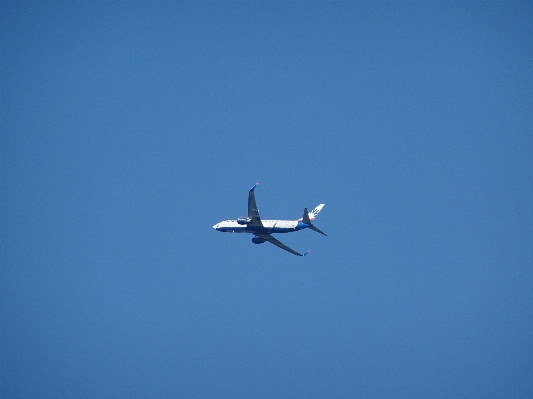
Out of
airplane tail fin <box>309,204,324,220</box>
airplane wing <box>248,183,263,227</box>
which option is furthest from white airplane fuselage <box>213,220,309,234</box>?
airplane tail fin <box>309,204,324,220</box>

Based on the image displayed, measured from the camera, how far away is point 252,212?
4163 inches

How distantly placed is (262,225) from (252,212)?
124 inches

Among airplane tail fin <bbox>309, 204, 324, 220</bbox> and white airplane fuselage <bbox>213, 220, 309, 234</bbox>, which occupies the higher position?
airplane tail fin <bbox>309, 204, 324, 220</bbox>

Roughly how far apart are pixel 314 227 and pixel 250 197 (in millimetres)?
11237

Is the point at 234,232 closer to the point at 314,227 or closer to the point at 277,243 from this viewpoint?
the point at 277,243

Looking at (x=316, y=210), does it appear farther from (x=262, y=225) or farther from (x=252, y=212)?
(x=252, y=212)

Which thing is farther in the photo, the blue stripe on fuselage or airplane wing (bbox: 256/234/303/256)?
airplane wing (bbox: 256/234/303/256)

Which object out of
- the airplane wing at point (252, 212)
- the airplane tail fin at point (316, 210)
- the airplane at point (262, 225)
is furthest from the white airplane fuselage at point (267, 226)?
the airplane tail fin at point (316, 210)

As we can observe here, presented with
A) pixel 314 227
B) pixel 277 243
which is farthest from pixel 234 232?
pixel 314 227

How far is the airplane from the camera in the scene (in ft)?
340

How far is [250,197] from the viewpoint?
342ft

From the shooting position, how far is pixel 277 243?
11238 centimetres

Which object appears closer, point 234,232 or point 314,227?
point 314,227

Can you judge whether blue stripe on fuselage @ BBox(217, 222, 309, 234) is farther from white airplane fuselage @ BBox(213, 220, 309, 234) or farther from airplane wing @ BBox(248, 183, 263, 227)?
airplane wing @ BBox(248, 183, 263, 227)
